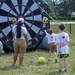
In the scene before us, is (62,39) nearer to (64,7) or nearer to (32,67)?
(32,67)

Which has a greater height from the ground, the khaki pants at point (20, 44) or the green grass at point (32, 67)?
the khaki pants at point (20, 44)

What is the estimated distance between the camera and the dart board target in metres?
11.3

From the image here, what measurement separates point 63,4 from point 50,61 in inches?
2988

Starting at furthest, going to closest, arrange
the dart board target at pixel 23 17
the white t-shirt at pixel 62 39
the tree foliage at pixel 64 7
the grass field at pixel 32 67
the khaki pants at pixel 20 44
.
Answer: the tree foliage at pixel 64 7 → the dart board target at pixel 23 17 → the khaki pants at pixel 20 44 → the grass field at pixel 32 67 → the white t-shirt at pixel 62 39

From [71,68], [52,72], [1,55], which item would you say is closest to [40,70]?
[52,72]

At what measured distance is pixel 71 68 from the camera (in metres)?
8.34

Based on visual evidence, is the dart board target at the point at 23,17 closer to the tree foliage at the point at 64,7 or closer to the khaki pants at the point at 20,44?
the khaki pants at the point at 20,44

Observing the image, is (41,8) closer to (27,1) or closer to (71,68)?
(27,1)

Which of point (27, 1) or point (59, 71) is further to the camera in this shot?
point (27, 1)

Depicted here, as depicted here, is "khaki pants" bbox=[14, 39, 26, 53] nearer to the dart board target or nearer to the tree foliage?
the dart board target

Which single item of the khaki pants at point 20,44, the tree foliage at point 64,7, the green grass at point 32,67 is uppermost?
the khaki pants at point 20,44

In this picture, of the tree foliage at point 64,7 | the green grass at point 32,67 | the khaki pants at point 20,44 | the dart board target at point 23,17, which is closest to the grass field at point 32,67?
the green grass at point 32,67

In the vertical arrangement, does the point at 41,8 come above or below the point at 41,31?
above

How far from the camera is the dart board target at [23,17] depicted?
37.1 ft
